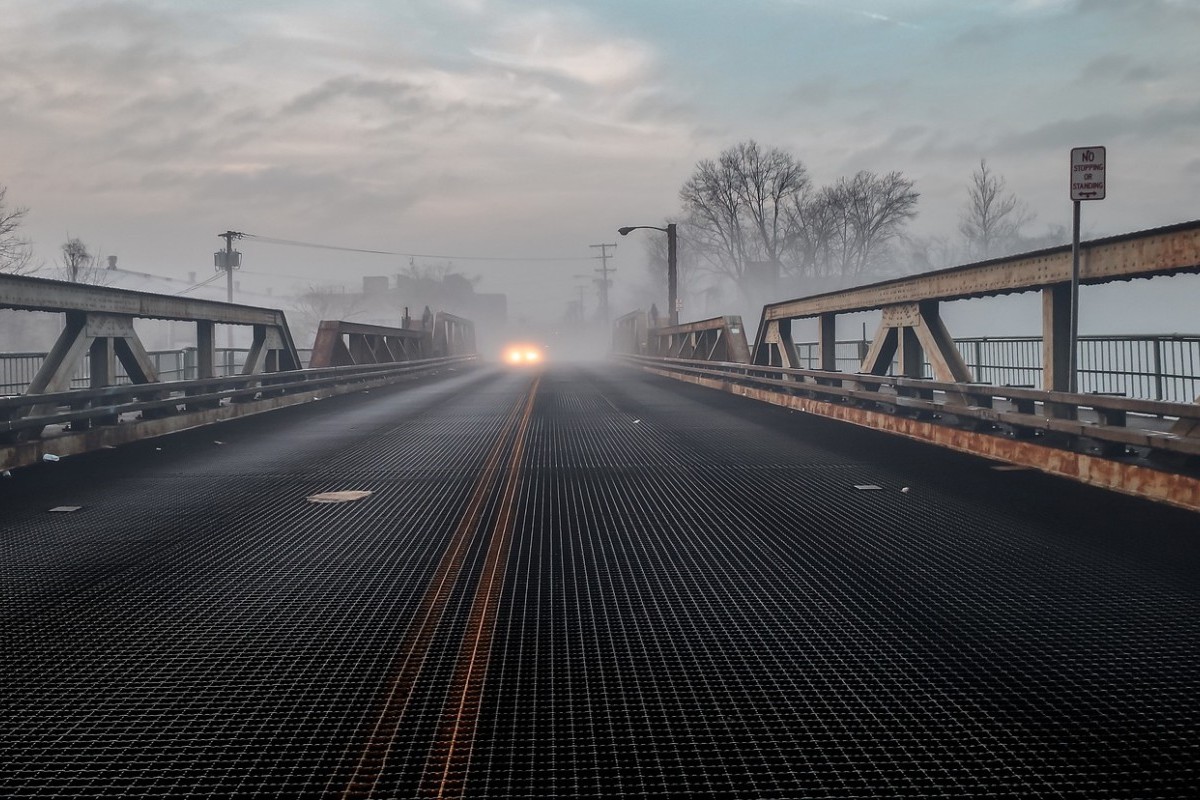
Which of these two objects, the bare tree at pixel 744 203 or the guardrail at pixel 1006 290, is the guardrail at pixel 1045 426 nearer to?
the guardrail at pixel 1006 290

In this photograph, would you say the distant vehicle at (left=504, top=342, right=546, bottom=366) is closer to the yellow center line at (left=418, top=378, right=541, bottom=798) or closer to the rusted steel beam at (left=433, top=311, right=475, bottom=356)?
the rusted steel beam at (left=433, top=311, right=475, bottom=356)

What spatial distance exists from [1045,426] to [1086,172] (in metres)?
3.34

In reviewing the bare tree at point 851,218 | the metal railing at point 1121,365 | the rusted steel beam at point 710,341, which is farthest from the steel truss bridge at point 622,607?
the bare tree at point 851,218

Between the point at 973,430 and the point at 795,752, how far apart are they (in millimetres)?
10147

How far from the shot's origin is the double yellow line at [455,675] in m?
3.53

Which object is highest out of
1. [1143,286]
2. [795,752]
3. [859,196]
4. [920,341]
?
[859,196]

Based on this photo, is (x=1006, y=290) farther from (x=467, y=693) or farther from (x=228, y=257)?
(x=228, y=257)

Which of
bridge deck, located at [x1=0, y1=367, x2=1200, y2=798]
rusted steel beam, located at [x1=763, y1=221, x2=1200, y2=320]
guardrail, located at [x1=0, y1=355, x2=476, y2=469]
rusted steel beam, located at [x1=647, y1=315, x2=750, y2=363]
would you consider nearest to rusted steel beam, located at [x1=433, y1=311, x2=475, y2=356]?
rusted steel beam, located at [x1=647, y1=315, x2=750, y2=363]

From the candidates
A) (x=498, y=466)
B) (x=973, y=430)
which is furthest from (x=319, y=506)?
(x=973, y=430)

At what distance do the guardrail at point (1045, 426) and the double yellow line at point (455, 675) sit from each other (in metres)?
5.42

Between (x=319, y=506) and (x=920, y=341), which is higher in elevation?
(x=920, y=341)

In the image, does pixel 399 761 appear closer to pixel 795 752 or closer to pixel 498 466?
pixel 795 752

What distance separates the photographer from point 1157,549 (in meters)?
7.12

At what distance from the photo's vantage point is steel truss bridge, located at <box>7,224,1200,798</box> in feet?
12.1
